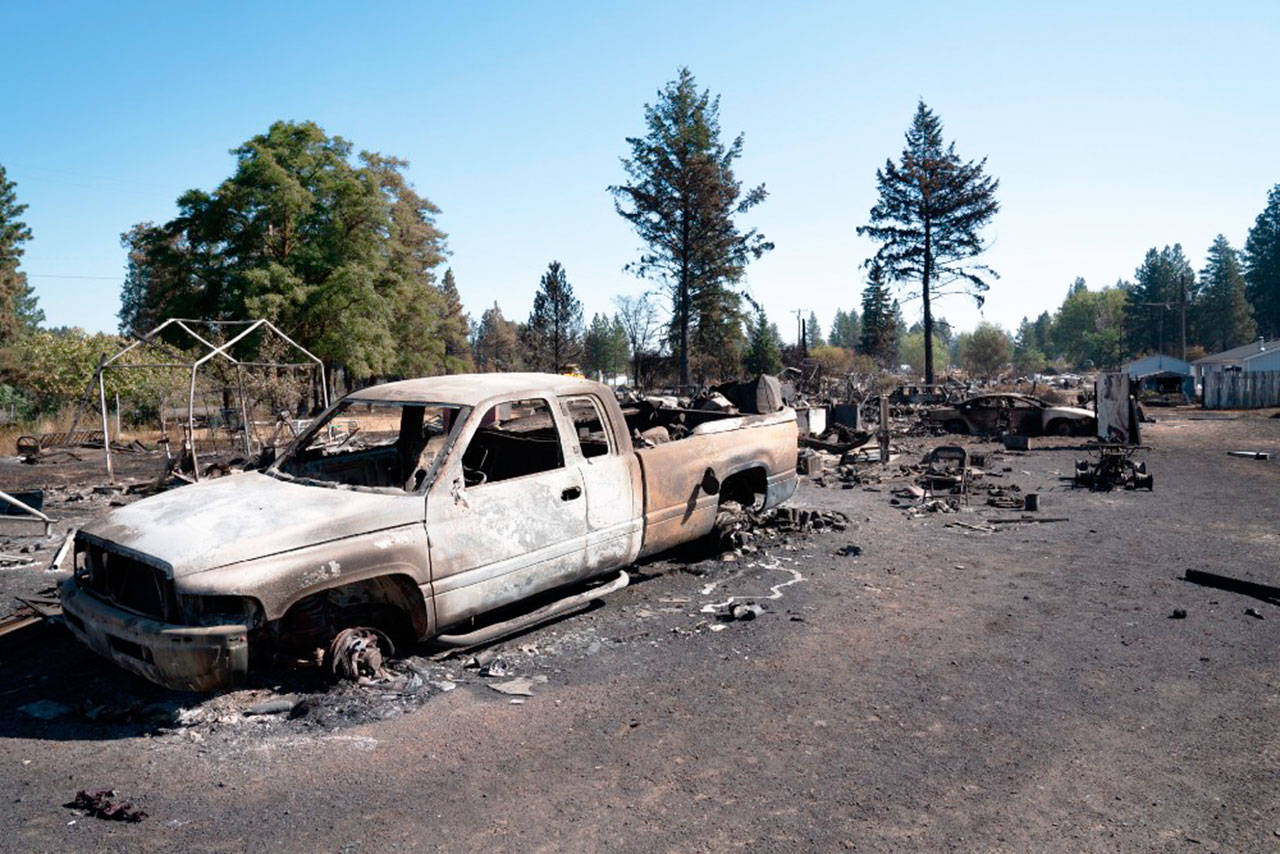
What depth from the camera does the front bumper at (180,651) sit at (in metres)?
3.74

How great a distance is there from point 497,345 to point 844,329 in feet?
370

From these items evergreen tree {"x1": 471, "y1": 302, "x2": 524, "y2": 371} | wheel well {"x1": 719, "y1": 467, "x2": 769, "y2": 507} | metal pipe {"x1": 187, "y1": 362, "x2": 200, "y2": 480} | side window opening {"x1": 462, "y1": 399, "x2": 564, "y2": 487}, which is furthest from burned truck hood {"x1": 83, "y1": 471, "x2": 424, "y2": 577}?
evergreen tree {"x1": 471, "y1": 302, "x2": 524, "y2": 371}

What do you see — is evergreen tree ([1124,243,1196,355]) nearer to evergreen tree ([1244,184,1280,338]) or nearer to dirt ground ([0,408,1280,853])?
evergreen tree ([1244,184,1280,338])

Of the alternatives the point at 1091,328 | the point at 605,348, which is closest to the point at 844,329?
the point at 1091,328

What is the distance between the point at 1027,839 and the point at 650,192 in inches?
1465

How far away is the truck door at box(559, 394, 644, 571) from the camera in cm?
553

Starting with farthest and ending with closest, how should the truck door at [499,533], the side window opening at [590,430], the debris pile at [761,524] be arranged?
the debris pile at [761,524], the side window opening at [590,430], the truck door at [499,533]

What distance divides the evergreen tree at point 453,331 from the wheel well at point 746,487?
27790 millimetres

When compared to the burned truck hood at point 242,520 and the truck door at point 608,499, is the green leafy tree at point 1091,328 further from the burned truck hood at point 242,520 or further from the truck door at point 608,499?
the burned truck hood at point 242,520

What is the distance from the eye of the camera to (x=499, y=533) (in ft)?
16.0

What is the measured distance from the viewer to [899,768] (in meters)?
3.59

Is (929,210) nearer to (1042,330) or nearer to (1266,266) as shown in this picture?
(1266,266)

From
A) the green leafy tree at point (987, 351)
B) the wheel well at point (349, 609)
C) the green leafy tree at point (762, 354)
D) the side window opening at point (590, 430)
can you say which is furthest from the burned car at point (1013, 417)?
the green leafy tree at point (987, 351)

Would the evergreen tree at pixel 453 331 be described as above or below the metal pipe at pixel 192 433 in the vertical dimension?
above
